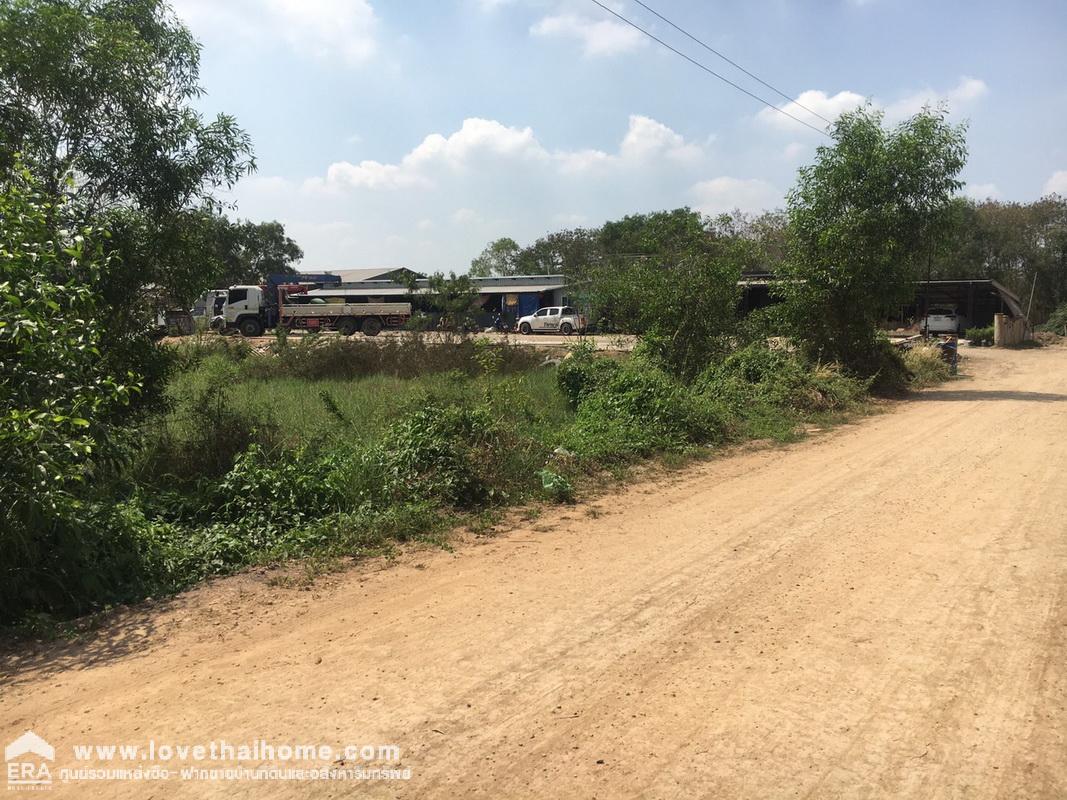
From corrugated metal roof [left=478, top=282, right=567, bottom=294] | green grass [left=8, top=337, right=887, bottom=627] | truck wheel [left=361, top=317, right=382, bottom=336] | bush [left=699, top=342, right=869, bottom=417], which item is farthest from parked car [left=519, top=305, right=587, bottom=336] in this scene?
green grass [left=8, top=337, right=887, bottom=627]

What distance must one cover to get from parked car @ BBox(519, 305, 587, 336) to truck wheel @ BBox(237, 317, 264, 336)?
14.9 metres

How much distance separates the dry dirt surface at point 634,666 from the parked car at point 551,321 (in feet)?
117

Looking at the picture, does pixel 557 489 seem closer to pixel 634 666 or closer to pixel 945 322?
pixel 634 666

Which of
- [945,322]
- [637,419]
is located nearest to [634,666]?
[637,419]

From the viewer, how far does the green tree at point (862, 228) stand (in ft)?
59.3

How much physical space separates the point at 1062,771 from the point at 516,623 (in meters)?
2.96

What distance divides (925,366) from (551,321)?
23.6m

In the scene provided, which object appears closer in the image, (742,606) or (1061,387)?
(742,606)

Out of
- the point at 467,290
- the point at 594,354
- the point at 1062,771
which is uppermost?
the point at 467,290

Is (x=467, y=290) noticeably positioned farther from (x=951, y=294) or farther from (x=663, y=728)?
(x=951, y=294)

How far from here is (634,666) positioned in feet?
14.0

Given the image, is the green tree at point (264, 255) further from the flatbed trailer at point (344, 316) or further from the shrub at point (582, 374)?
the shrub at point (582, 374)

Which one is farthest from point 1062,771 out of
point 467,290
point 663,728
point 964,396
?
point 467,290

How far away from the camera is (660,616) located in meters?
5.01
